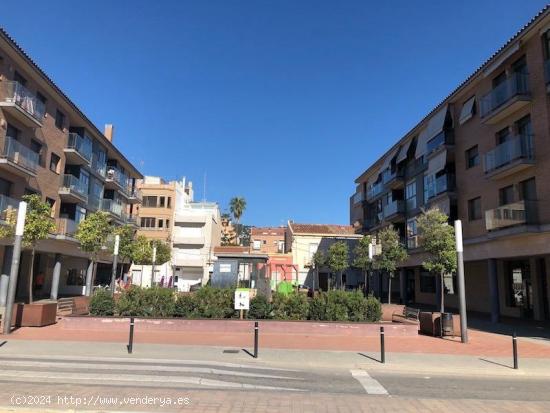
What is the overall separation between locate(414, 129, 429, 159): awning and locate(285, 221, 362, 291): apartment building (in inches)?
891

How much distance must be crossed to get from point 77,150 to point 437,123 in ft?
84.8

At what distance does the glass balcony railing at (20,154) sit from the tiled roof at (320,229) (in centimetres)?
3885

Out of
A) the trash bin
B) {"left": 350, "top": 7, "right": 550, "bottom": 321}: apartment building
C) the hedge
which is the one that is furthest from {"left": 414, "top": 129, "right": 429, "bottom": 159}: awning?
the hedge

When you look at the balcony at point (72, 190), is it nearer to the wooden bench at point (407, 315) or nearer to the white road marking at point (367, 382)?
the wooden bench at point (407, 315)

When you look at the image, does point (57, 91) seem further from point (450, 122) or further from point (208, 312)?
point (450, 122)

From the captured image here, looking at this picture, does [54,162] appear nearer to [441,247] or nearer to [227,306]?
[227,306]

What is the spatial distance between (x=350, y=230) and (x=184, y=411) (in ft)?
201

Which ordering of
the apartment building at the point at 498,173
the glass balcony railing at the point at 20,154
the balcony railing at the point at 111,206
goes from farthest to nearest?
the balcony railing at the point at 111,206, the glass balcony railing at the point at 20,154, the apartment building at the point at 498,173

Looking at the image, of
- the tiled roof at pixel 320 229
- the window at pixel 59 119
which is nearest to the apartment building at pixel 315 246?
the tiled roof at pixel 320 229

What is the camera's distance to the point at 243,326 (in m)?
15.8

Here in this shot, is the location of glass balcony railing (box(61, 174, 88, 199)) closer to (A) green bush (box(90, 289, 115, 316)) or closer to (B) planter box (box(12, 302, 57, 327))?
(B) planter box (box(12, 302, 57, 327))

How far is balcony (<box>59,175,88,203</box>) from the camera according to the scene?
33.1 meters

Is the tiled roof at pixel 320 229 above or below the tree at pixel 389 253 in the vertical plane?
above

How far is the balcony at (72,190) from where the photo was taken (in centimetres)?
3312
